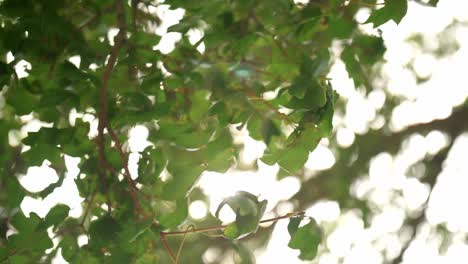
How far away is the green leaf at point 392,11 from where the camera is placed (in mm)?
853

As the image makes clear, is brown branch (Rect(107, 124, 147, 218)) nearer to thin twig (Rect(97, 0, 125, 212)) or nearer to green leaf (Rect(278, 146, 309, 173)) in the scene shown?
thin twig (Rect(97, 0, 125, 212))

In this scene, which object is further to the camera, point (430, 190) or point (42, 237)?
point (430, 190)

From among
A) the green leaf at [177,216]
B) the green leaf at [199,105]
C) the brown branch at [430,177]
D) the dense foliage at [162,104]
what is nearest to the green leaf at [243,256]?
the dense foliage at [162,104]

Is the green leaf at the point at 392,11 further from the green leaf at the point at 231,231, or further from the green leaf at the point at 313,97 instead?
the green leaf at the point at 231,231

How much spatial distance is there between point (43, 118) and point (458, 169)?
5.83 ft

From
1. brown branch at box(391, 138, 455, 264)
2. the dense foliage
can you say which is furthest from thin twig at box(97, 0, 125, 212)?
brown branch at box(391, 138, 455, 264)

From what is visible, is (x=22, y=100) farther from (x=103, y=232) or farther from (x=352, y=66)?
(x=352, y=66)

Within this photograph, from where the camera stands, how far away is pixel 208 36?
89cm

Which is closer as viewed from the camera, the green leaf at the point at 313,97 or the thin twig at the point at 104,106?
the green leaf at the point at 313,97

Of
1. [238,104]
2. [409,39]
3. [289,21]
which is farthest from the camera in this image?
[409,39]

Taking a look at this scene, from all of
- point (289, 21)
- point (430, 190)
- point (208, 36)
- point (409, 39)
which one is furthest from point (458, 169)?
point (208, 36)

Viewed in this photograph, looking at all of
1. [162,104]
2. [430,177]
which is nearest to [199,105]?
[162,104]

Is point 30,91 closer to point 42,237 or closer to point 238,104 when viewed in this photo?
point 42,237

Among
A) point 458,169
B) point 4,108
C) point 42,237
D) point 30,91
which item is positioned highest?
point 30,91
